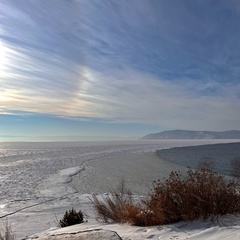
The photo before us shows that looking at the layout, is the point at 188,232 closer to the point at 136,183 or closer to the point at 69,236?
the point at 69,236

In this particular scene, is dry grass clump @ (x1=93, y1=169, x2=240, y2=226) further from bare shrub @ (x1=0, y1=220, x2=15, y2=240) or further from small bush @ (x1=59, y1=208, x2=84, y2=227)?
bare shrub @ (x1=0, y1=220, x2=15, y2=240)

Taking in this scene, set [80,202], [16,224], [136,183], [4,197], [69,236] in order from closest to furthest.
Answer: [69,236] → [16,224] → [80,202] → [4,197] → [136,183]

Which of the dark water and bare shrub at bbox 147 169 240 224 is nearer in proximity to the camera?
bare shrub at bbox 147 169 240 224

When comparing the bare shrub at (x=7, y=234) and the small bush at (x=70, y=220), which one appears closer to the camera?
the bare shrub at (x=7, y=234)

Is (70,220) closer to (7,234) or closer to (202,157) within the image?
(7,234)

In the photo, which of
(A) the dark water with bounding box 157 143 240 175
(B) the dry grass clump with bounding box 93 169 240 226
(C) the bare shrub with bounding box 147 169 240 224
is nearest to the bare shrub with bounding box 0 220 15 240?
(B) the dry grass clump with bounding box 93 169 240 226

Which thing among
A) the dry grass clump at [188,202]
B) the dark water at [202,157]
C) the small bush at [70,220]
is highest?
the dry grass clump at [188,202]

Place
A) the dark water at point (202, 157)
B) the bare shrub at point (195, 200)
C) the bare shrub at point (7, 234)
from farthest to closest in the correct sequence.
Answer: the dark water at point (202, 157) < the bare shrub at point (195, 200) < the bare shrub at point (7, 234)

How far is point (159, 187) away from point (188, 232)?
5.92 feet

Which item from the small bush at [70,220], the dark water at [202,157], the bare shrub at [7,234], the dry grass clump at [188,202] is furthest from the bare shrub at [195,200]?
the dark water at [202,157]

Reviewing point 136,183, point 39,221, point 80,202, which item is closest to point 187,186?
point 39,221

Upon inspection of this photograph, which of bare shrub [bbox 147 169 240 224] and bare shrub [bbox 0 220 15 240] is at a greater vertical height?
bare shrub [bbox 147 169 240 224]

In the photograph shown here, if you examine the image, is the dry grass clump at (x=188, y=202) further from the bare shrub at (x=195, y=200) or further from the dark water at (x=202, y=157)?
the dark water at (x=202, y=157)

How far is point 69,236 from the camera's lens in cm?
589
